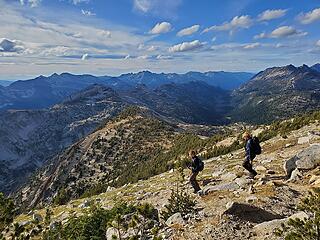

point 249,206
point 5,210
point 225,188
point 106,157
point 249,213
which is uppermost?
point 5,210

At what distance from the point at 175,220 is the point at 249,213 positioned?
355cm

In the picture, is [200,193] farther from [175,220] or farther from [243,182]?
[175,220]

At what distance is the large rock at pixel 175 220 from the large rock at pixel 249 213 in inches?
82.7

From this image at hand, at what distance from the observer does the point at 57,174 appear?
465 feet

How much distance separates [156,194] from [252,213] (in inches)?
544

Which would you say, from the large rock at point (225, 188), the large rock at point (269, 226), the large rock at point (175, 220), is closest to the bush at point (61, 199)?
the large rock at point (225, 188)

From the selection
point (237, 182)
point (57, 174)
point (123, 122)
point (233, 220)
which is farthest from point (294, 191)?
point (123, 122)

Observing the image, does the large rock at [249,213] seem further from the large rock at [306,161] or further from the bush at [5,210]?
the bush at [5,210]

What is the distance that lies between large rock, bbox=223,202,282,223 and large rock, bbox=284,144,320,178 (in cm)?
731

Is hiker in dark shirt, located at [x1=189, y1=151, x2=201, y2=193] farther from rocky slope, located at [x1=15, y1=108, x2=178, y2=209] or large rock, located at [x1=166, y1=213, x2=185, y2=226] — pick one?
rocky slope, located at [x1=15, y1=108, x2=178, y2=209]

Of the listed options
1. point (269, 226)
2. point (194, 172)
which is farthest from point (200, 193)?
point (269, 226)

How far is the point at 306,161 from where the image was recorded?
2389 cm

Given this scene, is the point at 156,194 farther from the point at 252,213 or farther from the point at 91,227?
the point at 252,213

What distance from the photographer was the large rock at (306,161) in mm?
23748
